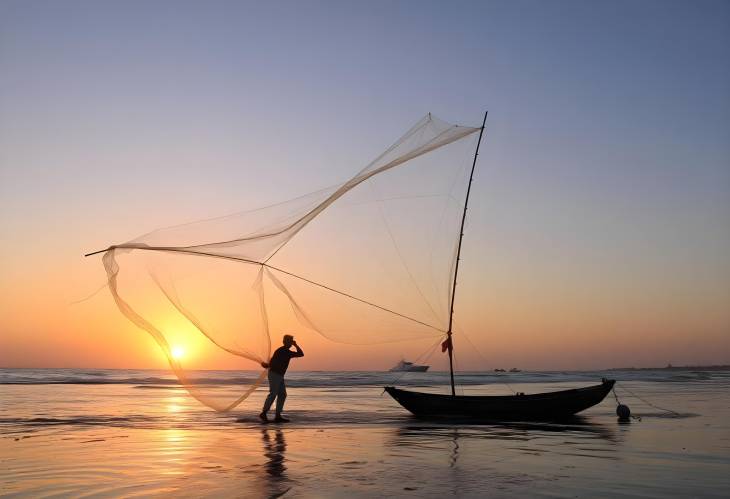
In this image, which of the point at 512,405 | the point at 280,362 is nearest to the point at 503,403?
the point at 512,405

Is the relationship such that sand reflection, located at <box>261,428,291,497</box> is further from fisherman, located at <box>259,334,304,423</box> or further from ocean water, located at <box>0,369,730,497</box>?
fisherman, located at <box>259,334,304,423</box>

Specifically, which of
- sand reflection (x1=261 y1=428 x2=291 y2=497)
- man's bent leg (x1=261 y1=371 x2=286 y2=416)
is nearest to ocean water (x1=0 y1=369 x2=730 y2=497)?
sand reflection (x1=261 y1=428 x2=291 y2=497)

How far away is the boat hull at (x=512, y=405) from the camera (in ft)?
67.7

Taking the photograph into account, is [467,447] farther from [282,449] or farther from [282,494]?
[282,494]

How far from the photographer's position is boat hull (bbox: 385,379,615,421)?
20625mm

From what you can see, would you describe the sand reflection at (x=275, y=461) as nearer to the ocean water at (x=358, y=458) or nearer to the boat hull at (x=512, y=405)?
the ocean water at (x=358, y=458)

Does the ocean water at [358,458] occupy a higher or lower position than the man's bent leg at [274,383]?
lower

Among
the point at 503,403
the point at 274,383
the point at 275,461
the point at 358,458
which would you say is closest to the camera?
the point at 275,461

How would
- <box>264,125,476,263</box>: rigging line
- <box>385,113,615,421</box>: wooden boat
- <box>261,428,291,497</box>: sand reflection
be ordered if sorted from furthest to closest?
<box>385,113,615,421</box>: wooden boat
<box>264,125,476,263</box>: rigging line
<box>261,428,291,497</box>: sand reflection

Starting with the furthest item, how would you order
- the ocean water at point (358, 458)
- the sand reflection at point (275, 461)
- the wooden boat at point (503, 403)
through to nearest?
the wooden boat at point (503, 403), the ocean water at point (358, 458), the sand reflection at point (275, 461)

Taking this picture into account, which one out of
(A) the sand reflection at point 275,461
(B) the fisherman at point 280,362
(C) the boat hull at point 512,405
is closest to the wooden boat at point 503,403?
(C) the boat hull at point 512,405

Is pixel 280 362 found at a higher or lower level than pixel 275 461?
higher

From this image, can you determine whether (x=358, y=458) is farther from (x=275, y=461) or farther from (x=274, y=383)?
(x=274, y=383)

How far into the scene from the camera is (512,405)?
20.6 m
